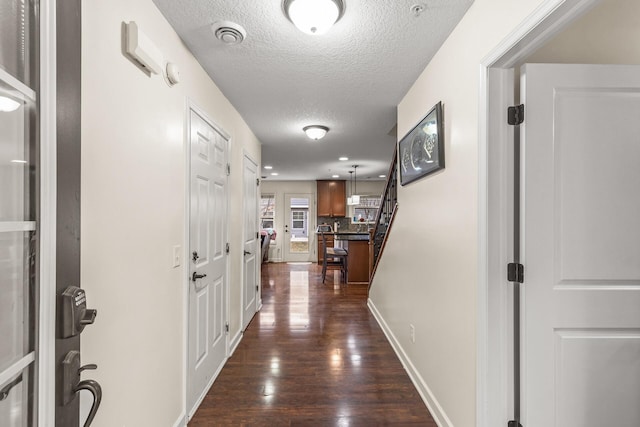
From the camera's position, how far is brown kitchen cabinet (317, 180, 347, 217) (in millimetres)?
8266

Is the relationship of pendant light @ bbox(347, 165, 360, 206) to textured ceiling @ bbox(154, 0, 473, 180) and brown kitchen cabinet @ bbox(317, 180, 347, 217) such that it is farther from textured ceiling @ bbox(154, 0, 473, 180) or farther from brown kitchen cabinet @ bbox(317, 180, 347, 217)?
textured ceiling @ bbox(154, 0, 473, 180)

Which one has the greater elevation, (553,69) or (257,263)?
(553,69)

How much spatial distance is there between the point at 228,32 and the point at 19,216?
4.82ft

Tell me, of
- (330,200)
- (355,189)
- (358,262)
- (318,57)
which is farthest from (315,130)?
(355,189)

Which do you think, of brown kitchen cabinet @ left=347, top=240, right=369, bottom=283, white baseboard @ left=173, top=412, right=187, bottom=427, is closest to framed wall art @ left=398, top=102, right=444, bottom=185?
white baseboard @ left=173, top=412, right=187, bottom=427

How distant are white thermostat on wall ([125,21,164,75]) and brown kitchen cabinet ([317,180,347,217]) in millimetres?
6924

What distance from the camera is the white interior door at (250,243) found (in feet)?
10.5

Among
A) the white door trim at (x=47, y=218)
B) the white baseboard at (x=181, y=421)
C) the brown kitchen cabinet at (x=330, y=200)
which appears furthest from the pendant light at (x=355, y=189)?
the white door trim at (x=47, y=218)

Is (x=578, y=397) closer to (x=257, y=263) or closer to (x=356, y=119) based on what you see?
(x=356, y=119)

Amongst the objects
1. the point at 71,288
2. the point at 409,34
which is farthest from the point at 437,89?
the point at 71,288

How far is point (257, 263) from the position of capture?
3.94 metres

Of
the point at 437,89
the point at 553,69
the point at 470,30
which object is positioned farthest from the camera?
the point at 437,89

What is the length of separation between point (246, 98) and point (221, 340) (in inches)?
84.3

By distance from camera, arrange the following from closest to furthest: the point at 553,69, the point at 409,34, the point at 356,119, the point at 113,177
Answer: the point at 113,177 → the point at 553,69 → the point at 409,34 → the point at 356,119
